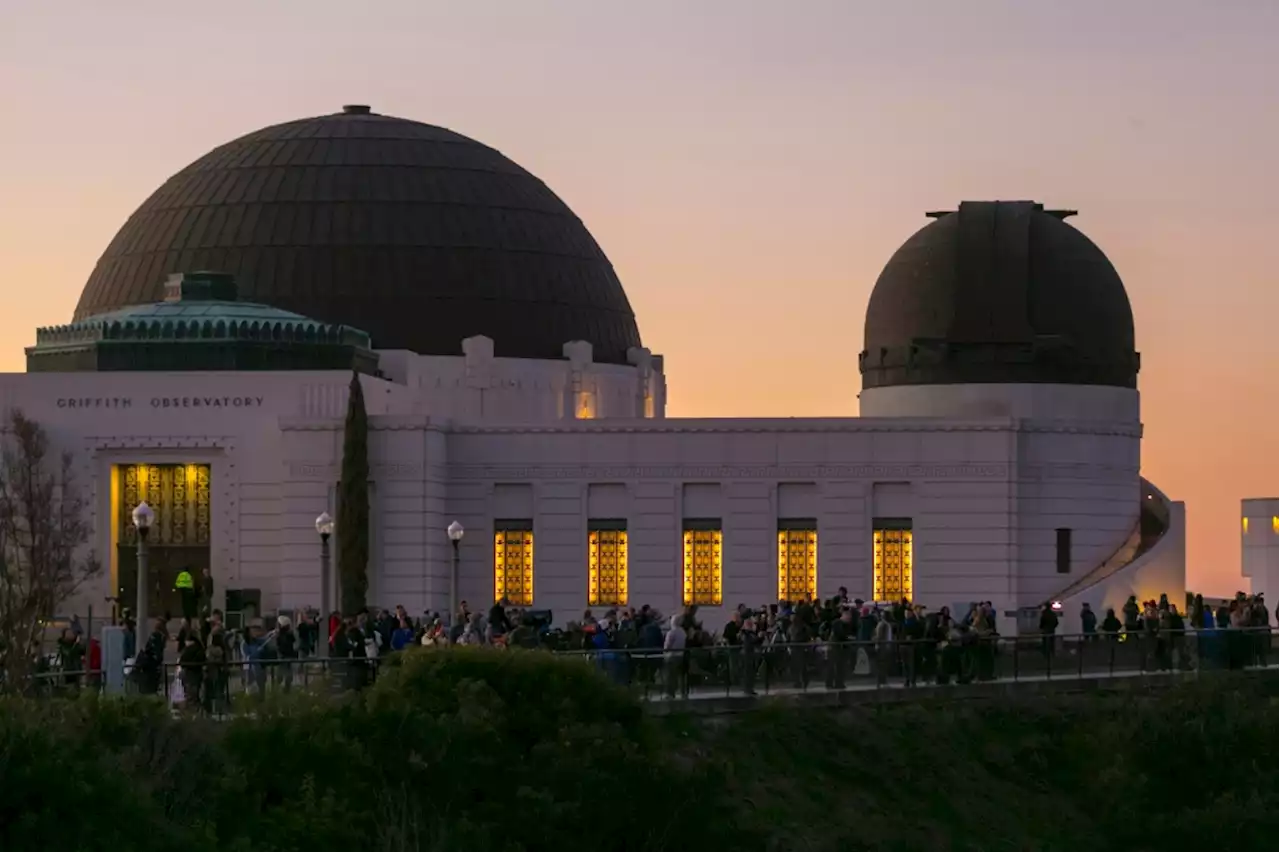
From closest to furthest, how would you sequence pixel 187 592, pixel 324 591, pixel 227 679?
pixel 227 679 < pixel 324 591 < pixel 187 592

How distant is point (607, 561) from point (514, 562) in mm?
1955

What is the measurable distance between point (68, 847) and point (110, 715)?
12.5 ft

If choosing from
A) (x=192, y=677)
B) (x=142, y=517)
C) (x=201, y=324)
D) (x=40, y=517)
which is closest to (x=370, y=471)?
(x=201, y=324)

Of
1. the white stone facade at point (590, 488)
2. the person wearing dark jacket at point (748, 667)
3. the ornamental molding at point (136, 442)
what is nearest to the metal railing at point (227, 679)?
the person wearing dark jacket at point (748, 667)

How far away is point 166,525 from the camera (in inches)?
2808

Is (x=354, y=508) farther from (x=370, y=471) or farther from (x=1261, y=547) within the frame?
(x=1261, y=547)

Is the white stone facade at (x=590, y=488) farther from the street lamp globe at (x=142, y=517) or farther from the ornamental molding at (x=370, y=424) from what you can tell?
the street lamp globe at (x=142, y=517)

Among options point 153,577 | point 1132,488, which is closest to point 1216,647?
point 1132,488

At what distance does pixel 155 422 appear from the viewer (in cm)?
7094

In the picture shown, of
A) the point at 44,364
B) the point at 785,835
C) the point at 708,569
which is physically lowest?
the point at 785,835

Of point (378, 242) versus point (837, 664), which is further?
point (378, 242)

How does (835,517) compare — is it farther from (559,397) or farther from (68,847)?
(68,847)

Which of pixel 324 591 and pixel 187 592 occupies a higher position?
pixel 187 592

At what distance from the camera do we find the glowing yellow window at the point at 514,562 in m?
71.7
